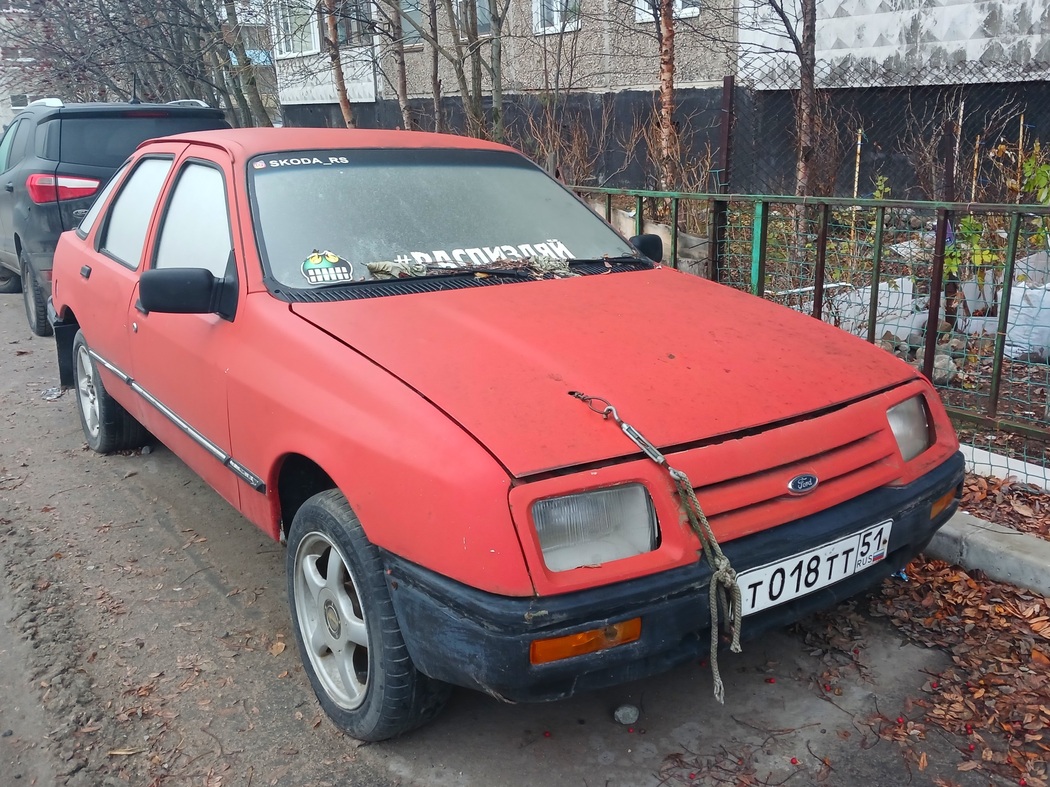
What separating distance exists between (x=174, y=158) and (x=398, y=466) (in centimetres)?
240

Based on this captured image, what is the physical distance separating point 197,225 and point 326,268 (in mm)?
787

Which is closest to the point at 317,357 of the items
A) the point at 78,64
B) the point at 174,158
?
the point at 174,158

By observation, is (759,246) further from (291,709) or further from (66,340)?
(66,340)

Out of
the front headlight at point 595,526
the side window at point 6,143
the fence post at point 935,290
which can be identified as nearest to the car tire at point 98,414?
the front headlight at point 595,526

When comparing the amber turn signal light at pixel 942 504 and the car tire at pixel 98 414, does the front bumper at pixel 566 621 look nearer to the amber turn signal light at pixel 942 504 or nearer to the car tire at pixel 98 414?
the amber turn signal light at pixel 942 504

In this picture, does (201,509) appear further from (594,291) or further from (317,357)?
(594,291)

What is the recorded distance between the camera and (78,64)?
15.5 metres

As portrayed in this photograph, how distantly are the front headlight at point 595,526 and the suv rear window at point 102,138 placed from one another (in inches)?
266

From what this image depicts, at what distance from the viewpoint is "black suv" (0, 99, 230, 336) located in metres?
7.29

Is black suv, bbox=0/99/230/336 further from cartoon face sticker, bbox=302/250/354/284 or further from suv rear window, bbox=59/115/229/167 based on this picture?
cartoon face sticker, bbox=302/250/354/284

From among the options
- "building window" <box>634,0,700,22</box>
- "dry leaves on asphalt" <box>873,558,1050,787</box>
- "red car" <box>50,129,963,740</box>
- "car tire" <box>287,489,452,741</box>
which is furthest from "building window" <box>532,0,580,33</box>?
"car tire" <box>287,489,452,741</box>

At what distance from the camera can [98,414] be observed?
188 inches

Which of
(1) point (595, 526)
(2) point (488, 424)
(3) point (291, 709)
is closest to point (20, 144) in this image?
(3) point (291, 709)

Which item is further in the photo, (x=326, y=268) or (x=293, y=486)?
(x=326, y=268)
